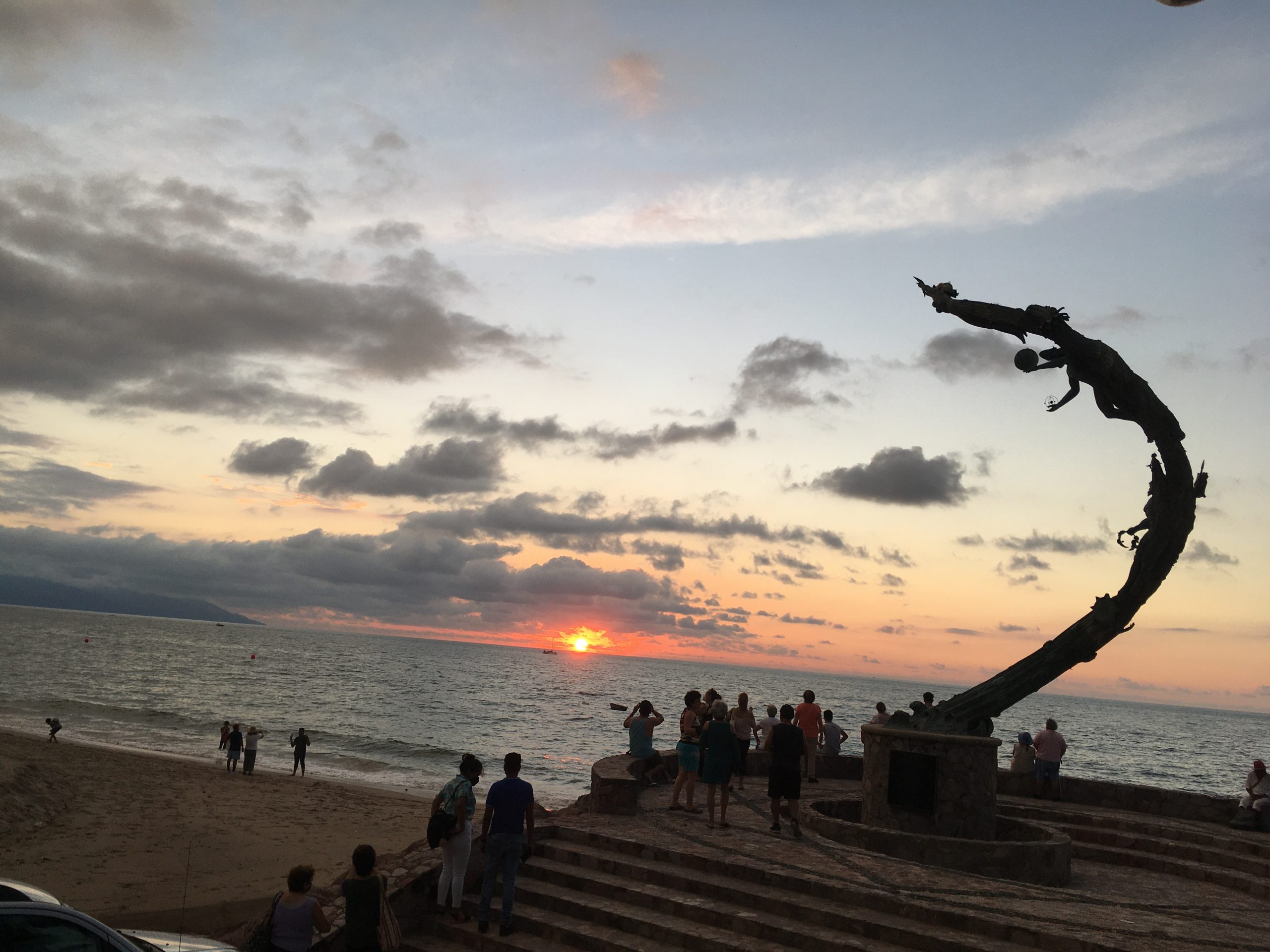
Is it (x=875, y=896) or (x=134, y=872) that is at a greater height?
(x=875, y=896)

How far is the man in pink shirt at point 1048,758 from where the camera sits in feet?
52.9

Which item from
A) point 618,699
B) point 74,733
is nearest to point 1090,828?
point 74,733

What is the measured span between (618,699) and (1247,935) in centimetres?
9864

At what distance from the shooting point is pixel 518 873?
978 centimetres

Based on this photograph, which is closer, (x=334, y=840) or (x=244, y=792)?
(x=334, y=840)

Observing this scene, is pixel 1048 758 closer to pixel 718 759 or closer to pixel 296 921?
pixel 718 759

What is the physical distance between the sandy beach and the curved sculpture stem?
11.9m

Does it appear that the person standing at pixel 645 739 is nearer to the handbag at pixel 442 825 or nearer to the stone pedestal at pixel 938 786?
the stone pedestal at pixel 938 786

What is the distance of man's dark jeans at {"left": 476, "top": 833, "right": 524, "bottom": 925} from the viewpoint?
827 cm

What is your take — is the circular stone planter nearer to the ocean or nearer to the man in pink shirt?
the man in pink shirt

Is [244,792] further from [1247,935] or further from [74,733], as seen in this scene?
[1247,935]

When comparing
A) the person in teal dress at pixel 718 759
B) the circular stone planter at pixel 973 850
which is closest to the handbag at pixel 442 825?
the person in teal dress at pixel 718 759

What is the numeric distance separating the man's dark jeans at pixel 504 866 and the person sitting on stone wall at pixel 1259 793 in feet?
41.3

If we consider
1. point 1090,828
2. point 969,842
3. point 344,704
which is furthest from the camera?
point 344,704
